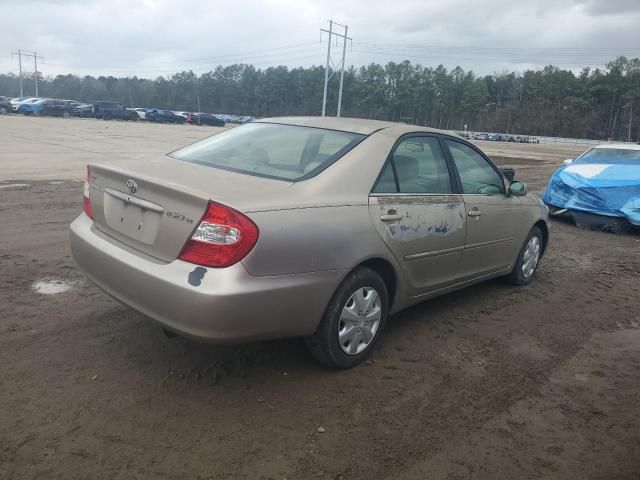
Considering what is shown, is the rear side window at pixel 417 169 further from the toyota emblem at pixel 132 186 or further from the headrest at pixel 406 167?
the toyota emblem at pixel 132 186

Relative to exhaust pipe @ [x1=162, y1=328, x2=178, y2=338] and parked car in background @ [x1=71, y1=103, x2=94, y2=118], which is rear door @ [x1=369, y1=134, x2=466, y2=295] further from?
parked car in background @ [x1=71, y1=103, x2=94, y2=118]

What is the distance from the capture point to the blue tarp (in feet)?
28.3

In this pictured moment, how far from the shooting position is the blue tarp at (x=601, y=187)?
862 centimetres

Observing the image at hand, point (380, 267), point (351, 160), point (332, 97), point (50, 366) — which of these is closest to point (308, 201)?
point (351, 160)

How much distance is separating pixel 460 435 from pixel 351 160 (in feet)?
5.71

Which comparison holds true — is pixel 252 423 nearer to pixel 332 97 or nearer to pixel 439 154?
pixel 439 154

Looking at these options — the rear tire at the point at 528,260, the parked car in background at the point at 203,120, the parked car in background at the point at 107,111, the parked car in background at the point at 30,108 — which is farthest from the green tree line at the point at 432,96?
the rear tire at the point at 528,260

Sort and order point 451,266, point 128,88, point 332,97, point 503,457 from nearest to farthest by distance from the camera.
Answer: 1. point 503,457
2. point 451,266
3. point 332,97
4. point 128,88

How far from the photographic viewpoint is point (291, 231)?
9.45 ft

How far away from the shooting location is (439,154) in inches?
167

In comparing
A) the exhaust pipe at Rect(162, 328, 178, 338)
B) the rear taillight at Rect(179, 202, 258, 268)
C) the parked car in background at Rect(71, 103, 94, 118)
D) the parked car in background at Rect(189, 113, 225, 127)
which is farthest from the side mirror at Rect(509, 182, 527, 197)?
the parked car in background at Rect(189, 113, 225, 127)

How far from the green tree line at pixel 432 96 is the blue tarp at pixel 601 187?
284 feet

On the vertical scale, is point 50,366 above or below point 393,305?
below

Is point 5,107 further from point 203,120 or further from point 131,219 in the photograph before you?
point 131,219
